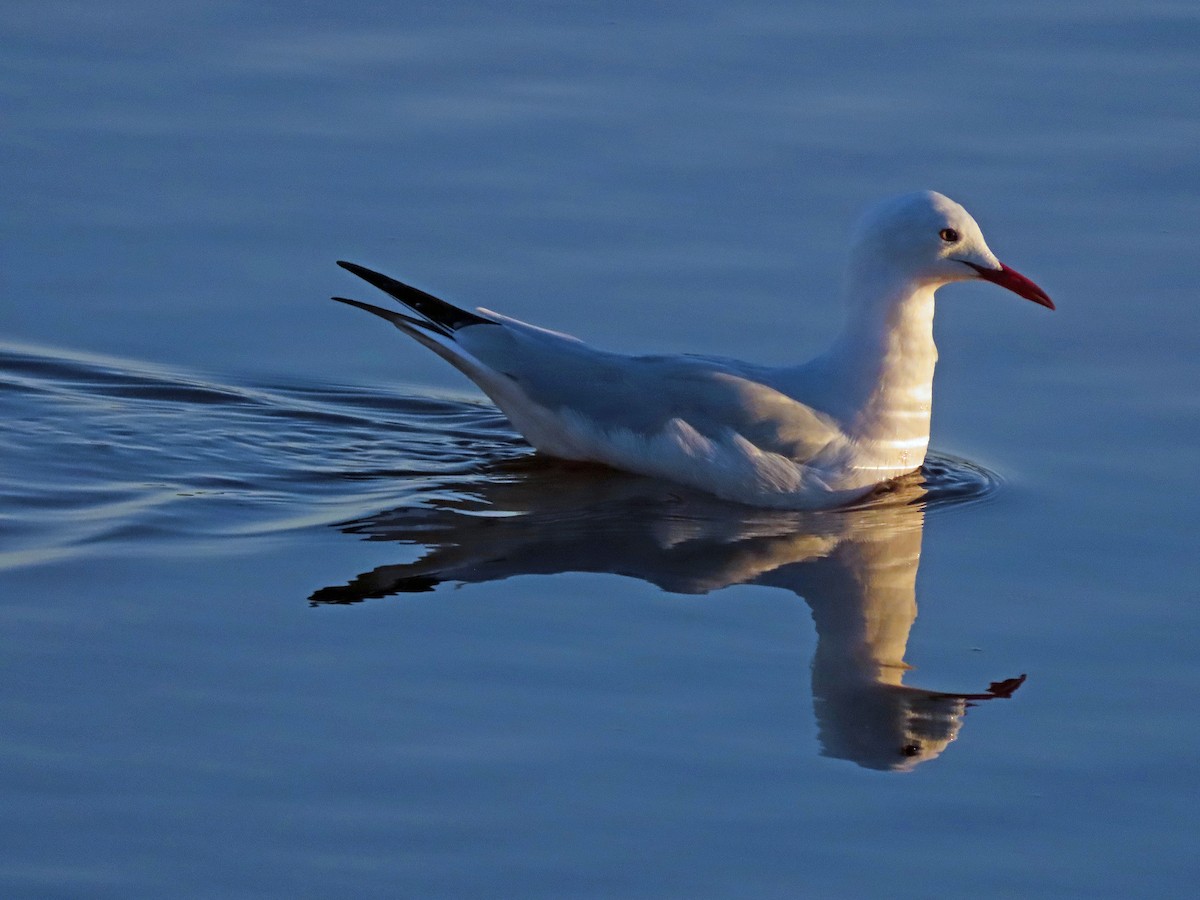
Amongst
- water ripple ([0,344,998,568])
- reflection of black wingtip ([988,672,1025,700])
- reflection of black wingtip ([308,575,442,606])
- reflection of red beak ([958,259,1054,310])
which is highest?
reflection of red beak ([958,259,1054,310])

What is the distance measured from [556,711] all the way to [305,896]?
1129mm

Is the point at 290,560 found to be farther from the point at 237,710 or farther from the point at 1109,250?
the point at 1109,250

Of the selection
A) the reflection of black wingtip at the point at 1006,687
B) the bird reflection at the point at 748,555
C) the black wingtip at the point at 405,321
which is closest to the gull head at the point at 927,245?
the bird reflection at the point at 748,555

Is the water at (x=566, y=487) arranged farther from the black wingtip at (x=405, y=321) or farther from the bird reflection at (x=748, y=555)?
the black wingtip at (x=405, y=321)

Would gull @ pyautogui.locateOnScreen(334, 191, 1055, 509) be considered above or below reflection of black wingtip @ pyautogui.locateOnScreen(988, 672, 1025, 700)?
above

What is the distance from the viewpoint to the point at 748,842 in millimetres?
5121

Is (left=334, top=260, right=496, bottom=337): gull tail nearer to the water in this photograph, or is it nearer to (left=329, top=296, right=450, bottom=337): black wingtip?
(left=329, top=296, right=450, bottom=337): black wingtip

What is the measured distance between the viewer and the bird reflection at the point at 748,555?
603 cm

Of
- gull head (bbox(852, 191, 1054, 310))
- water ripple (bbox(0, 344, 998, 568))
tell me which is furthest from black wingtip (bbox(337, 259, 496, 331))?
gull head (bbox(852, 191, 1054, 310))

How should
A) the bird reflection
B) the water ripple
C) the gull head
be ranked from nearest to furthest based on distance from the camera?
the bird reflection, the water ripple, the gull head

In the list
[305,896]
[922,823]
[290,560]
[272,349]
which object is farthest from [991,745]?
[272,349]

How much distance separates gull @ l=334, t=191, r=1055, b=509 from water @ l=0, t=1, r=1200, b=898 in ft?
0.56

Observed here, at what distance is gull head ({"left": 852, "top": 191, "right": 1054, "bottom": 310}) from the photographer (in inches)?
309

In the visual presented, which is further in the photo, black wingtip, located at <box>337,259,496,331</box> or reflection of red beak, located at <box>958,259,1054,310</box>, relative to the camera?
black wingtip, located at <box>337,259,496,331</box>
